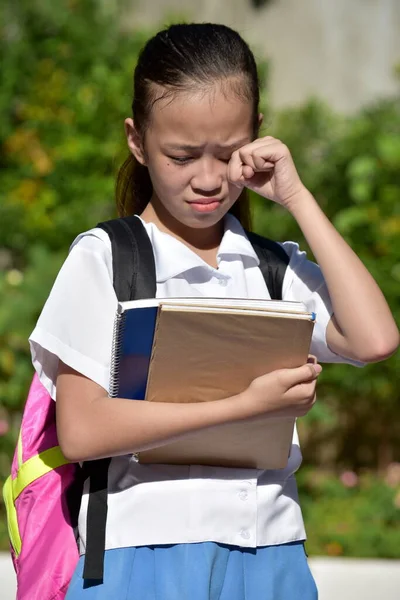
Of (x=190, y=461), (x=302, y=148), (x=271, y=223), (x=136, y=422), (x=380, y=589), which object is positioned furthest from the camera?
(x=302, y=148)

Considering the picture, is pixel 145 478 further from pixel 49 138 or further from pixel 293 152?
pixel 49 138

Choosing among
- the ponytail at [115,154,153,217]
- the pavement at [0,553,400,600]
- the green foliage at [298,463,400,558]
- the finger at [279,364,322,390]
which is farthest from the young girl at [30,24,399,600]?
the green foliage at [298,463,400,558]

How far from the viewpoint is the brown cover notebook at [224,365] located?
5.04ft

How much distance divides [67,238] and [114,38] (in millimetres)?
1569

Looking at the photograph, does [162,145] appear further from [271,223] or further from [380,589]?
[271,223]

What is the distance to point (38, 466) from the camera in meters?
1.80

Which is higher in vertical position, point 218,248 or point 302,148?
point 218,248

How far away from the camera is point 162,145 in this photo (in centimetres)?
176

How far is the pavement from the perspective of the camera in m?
3.50

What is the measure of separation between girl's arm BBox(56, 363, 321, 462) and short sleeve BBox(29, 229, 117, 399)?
2.1 inches

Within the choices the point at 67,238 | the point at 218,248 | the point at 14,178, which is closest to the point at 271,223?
the point at 67,238

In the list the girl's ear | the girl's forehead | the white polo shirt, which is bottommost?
the white polo shirt

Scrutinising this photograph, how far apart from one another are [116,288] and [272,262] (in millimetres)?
360

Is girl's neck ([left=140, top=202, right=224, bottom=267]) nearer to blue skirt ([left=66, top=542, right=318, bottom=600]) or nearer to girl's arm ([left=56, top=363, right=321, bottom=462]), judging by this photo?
girl's arm ([left=56, top=363, right=321, bottom=462])
